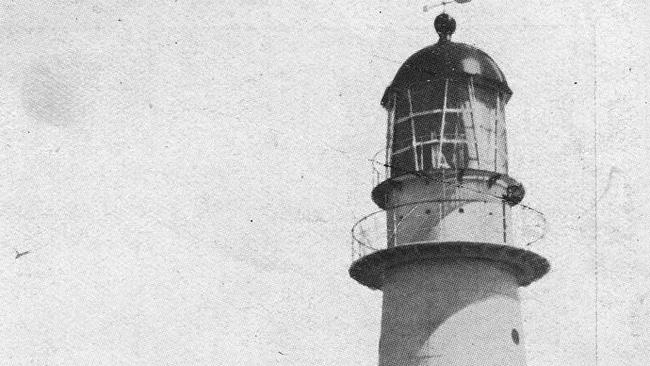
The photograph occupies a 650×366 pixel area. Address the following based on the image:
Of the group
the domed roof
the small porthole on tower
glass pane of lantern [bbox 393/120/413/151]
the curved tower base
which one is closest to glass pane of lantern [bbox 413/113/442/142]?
glass pane of lantern [bbox 393/120/413/151]

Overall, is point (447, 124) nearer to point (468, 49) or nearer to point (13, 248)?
point (468, 49)

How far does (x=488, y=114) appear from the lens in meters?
19.7

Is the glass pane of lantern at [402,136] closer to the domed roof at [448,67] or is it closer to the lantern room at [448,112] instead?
the lantern room at [448,112]

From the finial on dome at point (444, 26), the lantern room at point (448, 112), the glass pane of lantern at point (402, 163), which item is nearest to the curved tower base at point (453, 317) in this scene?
the glass pane of lantern at point (402, 163)

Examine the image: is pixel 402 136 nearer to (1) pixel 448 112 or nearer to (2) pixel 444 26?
(1) pixel 448 112

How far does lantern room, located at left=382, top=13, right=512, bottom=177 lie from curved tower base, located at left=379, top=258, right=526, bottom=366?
192 cm

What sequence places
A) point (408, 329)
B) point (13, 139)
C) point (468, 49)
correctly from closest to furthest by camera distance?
point (13, 139)
point (408, 329)
point (468, 49)

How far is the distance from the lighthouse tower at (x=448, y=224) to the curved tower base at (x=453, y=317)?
0.02 metres

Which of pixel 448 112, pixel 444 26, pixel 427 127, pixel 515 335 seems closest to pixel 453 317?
pixel 515 335

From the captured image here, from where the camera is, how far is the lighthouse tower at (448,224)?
60.2 ft

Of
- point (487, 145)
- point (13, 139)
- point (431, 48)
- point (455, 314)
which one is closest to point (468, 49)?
point (431, 48)

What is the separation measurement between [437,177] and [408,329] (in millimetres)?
2816

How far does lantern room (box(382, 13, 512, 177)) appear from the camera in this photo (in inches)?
755

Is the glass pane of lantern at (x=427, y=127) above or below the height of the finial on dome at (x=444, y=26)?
below
